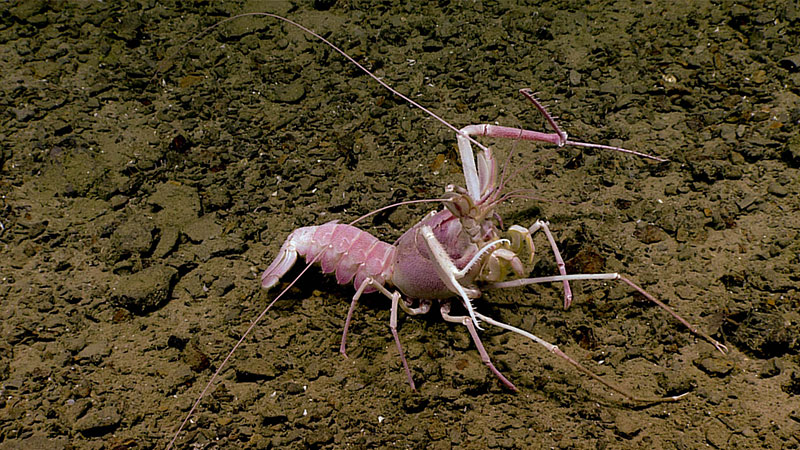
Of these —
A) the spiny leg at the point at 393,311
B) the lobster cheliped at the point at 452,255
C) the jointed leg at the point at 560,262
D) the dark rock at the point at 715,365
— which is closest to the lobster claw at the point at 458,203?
the lobster cheliped at the point at 452,255

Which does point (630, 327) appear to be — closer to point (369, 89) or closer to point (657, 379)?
point (657, 379)

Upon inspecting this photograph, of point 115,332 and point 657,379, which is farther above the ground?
point 657,379

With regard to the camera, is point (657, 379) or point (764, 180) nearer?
point (657, 379)

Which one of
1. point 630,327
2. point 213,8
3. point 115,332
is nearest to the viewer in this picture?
point 630,327

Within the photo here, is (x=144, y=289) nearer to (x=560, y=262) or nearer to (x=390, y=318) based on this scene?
(x=390, y=318)

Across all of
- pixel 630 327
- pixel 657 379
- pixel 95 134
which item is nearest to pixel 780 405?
pixel 657 379

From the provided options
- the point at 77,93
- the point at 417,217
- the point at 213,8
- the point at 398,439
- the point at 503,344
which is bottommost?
the point at 398,439
